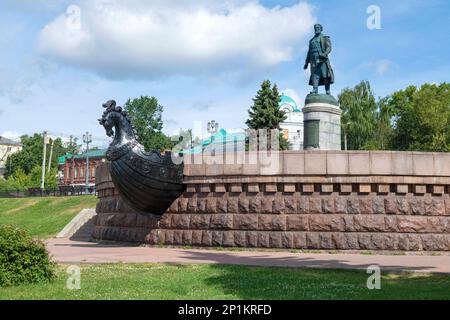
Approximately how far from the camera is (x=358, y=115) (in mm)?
54125

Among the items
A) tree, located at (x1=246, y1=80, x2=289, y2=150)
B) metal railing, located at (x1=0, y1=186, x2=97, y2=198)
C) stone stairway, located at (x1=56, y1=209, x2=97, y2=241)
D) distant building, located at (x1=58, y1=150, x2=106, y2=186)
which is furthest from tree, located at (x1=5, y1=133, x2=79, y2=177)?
stone stairway, located at (x1=56, y1=209, x2=97, y2=241)

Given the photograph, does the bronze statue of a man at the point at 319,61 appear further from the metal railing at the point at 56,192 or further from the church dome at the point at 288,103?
the church dome at the point at 288,103

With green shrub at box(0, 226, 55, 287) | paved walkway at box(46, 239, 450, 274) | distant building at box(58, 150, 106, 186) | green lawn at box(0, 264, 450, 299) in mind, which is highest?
distant building at box(58, 150, 106, 186)

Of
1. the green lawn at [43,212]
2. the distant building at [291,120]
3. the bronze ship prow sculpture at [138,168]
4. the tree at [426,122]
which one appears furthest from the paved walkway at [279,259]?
the distant building at [291,120]

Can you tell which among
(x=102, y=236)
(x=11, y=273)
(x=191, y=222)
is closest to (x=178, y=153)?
(x=191, y=222)

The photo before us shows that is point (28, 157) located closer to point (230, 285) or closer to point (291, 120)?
point (291, 120)

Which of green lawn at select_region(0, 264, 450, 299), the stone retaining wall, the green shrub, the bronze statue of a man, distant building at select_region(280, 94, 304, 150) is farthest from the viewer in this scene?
distant building at select_region(280, 94, 304, 150)

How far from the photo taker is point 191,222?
1349 centimetres

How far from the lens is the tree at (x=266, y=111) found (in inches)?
2051

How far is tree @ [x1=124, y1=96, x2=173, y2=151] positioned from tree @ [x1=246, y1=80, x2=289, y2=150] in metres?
27.0

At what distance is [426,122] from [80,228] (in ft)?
120

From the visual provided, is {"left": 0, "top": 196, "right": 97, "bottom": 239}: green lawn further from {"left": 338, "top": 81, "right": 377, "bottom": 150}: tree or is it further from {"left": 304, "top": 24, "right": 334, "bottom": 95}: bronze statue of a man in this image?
{"left": 338, "top": 81, "right": 377, "bottom": 150}: tree

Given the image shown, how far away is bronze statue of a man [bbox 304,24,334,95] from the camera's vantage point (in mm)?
18562
